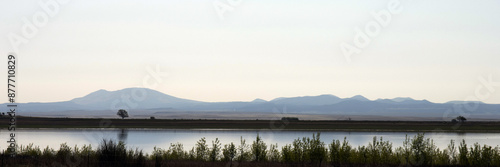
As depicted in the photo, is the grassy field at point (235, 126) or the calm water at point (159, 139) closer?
the calm water at point (159, 139)

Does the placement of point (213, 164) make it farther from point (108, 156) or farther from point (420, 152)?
point (420, 152)

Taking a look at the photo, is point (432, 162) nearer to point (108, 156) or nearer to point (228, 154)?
point (228, 154)

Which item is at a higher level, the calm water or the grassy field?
the grassy field

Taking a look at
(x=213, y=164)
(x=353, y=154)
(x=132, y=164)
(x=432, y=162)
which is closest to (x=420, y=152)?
(x=432, y=162)

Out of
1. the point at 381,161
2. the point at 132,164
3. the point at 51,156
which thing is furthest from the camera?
the point at 381,161

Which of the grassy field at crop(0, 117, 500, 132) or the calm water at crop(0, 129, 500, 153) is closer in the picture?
the calm water at crop(0, 129, 500, 153)

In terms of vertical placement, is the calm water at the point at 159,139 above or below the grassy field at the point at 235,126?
below

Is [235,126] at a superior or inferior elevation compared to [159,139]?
superior

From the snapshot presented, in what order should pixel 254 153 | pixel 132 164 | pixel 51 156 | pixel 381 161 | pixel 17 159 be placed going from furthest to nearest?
pixel 254 153 < pixel 381 161 < pixel 51 156 < pixel 17 159 < pixel 132 164

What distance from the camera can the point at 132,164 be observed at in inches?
1403

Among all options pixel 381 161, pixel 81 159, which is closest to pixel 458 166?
pixel 381 161

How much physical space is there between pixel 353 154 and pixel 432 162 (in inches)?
252

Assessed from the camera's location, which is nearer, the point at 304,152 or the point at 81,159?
the point at 81,159

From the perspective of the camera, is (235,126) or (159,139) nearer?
(159,139)
